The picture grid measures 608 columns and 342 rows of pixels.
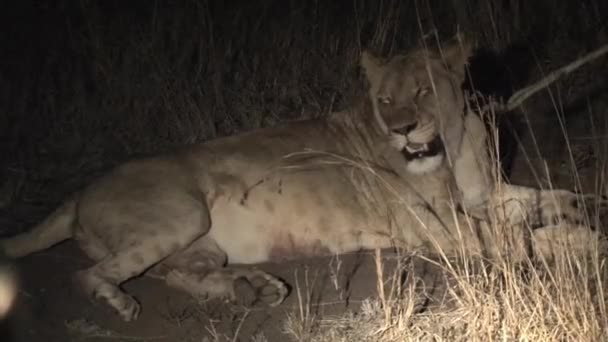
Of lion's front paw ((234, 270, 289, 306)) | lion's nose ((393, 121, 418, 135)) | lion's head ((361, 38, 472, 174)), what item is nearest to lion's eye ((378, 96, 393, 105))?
lion's head ((361, 38, 472, 174))

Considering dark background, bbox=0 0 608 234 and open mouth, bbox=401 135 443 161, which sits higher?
open mouth, bbox=401 135 443 161

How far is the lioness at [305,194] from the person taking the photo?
394 centimetres

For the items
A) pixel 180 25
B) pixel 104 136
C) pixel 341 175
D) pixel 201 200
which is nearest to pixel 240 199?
pixel 201 200

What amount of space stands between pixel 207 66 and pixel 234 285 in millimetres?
2877

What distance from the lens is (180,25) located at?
657 cm

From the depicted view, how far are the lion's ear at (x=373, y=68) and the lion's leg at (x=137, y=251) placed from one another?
2.81ft

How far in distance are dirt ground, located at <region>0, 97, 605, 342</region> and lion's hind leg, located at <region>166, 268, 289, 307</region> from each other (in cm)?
4

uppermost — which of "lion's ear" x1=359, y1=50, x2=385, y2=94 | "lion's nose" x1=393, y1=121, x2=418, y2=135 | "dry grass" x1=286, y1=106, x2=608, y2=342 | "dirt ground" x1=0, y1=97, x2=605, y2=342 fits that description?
"lion's ear" x1=359, y1=50, x2=385, y2=94

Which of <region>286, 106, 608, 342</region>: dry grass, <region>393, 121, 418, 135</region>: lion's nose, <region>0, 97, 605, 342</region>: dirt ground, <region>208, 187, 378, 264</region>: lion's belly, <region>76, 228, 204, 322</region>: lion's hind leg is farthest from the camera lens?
<region>208, 187, 378, 264</region>: lion's belly

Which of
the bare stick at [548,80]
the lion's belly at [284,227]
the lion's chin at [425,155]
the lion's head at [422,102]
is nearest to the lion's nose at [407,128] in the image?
the lion's head at [422,102]

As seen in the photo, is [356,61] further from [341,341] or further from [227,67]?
[341,341]

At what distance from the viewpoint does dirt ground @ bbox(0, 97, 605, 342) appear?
11.2 feet

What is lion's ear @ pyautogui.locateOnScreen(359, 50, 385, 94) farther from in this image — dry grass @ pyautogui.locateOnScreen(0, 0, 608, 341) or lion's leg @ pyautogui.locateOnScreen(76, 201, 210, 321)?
dry grass @ pyautogui.locateOnScreen(0, 0, 608, 341)

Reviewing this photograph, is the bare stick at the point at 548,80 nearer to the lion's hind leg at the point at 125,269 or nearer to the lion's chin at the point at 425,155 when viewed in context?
the lion's chin at the point at 425,155
